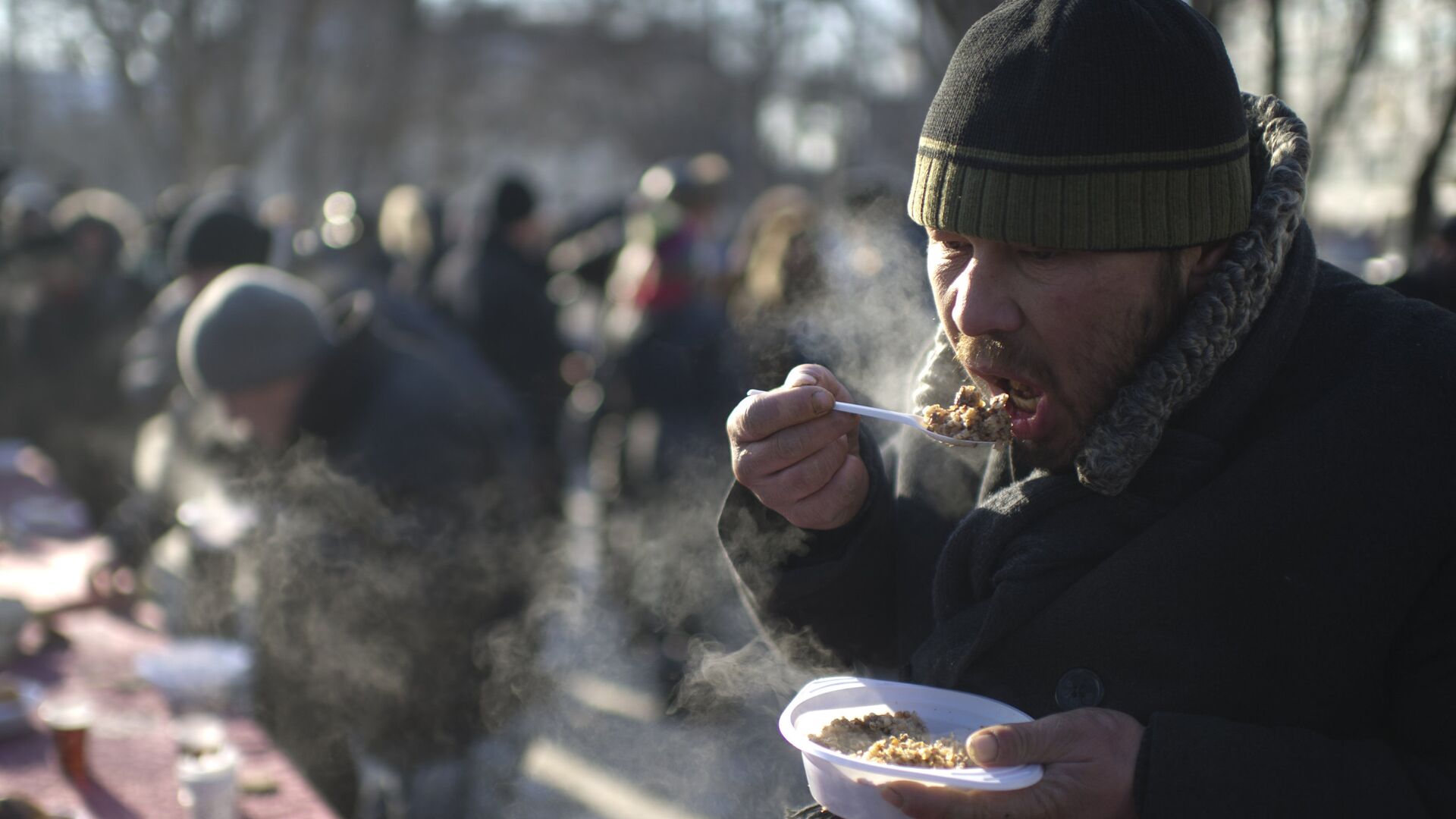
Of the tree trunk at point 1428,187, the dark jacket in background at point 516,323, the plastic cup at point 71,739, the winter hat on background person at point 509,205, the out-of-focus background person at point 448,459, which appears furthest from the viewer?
the winter hat on background person at point 509,205

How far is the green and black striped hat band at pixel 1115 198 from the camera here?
1341mm

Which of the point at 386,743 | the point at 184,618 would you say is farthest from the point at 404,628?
the point at 184,618

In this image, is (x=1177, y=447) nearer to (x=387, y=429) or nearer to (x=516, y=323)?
(x=387, y=429)

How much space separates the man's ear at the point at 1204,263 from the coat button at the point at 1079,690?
49 centimetres

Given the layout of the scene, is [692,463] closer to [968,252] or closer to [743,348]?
[743,348]

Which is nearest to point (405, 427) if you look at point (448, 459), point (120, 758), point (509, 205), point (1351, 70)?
point (448, 459)

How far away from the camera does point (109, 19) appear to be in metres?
14.0

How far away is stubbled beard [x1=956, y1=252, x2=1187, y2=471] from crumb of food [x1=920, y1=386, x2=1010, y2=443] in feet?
0.22

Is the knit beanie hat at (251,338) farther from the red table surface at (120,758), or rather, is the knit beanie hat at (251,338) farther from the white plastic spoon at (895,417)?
the white plastic spoon at (895,417)

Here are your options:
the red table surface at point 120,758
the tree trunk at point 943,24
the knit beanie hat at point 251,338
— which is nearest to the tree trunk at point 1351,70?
the tree trunk at point 943,24

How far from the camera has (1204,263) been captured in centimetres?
143

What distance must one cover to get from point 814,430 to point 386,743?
2.51 metres

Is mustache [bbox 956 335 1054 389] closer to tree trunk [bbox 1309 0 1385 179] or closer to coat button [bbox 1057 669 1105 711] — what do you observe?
coat button [bbox 1057 669 1105 711]

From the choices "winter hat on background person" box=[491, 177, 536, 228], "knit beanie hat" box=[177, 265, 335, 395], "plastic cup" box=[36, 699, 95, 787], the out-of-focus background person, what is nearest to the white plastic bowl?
the out-of-focus background person
